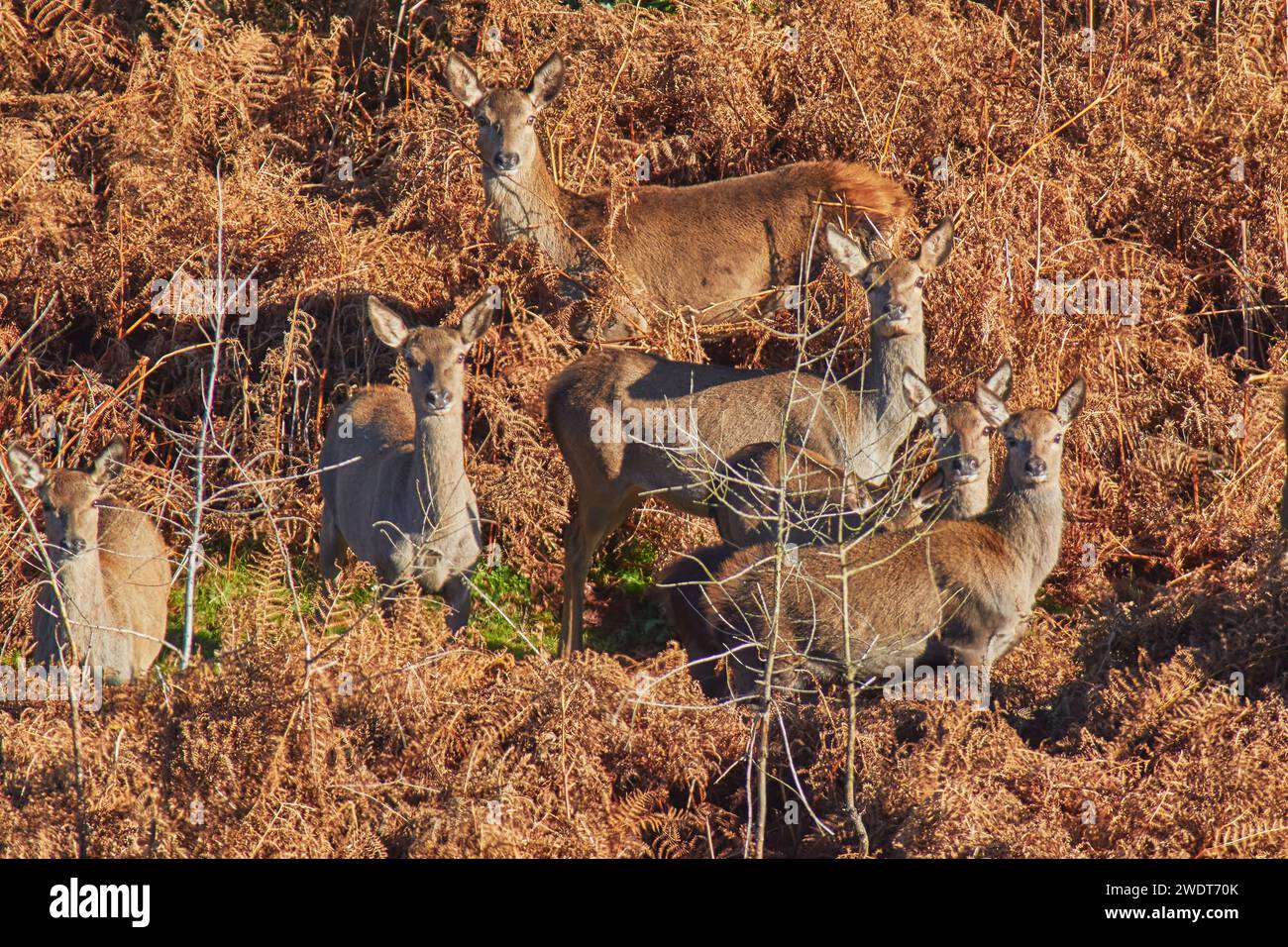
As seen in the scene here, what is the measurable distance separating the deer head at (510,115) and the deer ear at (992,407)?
12.0 ft

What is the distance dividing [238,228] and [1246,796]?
723 cm

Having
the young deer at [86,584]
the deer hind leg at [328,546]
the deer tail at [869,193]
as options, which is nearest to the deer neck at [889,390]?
the deer tail at [869,193]

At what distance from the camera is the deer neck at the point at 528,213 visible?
11.1m

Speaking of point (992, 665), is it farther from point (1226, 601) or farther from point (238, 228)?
point (238, 228)

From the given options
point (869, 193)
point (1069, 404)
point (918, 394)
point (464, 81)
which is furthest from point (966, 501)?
point (464, 81)

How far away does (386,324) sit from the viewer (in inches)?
375

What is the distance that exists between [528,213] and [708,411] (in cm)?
229

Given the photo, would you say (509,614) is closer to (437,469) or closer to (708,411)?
(437,469)

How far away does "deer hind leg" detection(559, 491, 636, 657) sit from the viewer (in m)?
9.63

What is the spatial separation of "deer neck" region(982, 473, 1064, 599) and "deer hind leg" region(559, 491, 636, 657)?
2096 mm

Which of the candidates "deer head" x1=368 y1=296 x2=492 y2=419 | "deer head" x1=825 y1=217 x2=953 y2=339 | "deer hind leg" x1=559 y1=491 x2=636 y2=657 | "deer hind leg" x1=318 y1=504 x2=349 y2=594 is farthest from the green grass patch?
"deer head" x1=825 y1=217 x2=953 y2=339

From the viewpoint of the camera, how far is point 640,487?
9.57m

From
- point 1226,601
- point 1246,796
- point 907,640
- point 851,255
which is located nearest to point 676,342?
point 851,255

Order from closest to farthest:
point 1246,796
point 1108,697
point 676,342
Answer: point 1246,796 → point 1108,697 → point 676,342
